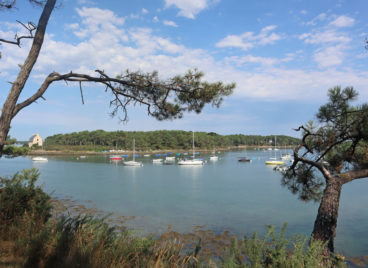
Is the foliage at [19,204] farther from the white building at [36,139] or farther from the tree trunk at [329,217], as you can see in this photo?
the white building at [36,139]

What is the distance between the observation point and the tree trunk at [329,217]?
3.22 metres

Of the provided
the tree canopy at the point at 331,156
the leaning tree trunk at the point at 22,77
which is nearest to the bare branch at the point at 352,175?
the tree canopy at the point at 331,156

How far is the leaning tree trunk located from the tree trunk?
12.5 ft

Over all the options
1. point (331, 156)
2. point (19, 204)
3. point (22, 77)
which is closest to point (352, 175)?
point (331, 156)

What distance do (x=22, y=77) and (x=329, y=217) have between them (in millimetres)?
3992

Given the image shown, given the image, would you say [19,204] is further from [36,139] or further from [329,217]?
[36,139]

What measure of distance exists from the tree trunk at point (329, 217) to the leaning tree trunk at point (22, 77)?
3.80 m

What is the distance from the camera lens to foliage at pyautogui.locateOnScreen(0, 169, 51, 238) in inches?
154

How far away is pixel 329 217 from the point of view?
3232 mm

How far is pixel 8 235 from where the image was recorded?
3570mm

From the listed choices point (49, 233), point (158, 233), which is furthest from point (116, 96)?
point (158, 233)

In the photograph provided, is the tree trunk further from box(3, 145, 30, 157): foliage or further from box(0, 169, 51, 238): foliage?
box(3, 145, 30, 157): foliage

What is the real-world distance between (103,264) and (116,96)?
257 cm

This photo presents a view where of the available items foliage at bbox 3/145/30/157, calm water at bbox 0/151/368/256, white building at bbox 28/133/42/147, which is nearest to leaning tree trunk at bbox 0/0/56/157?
calm water at bbox 0/151/368/256
